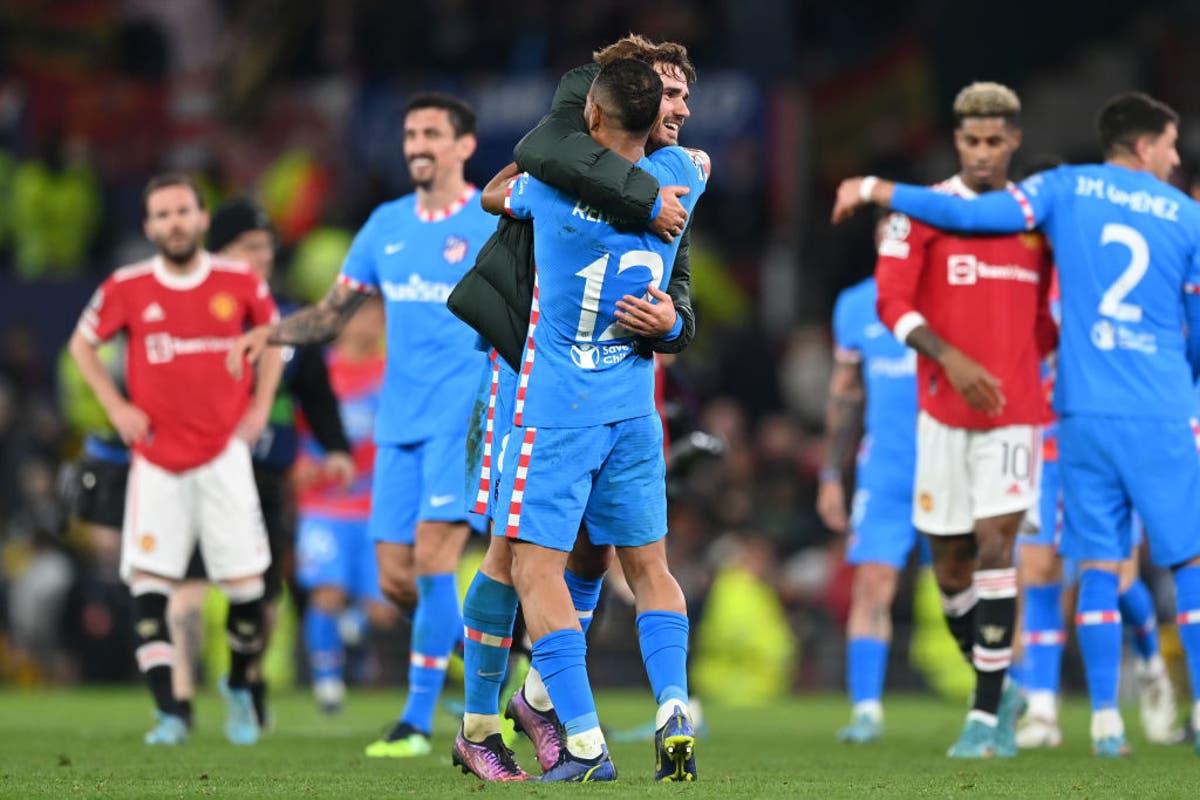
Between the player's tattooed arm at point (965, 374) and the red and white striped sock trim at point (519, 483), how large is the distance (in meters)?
2.52

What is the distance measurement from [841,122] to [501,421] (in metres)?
14.3

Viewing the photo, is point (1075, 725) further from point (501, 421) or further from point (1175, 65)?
point (1175, 65)

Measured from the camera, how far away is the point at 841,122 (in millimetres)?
20891

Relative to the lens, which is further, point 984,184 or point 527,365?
point 984,184

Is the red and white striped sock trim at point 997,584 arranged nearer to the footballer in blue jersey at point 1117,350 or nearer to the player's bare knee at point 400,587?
the footballer in blue jersey at point 1117,350

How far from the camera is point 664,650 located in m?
6.86

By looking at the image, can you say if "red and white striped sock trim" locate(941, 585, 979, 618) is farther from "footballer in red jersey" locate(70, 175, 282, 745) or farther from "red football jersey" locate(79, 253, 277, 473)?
"red football jersey" locate(79, 253, 277, 473)

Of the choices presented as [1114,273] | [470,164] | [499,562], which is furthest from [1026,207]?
[470,164]

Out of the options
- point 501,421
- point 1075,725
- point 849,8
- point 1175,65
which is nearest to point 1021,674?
point 1075,725

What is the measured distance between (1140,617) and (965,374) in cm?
252

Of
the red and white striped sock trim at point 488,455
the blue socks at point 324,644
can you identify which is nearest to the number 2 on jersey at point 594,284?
the red and white striped sock trim at point 488,455

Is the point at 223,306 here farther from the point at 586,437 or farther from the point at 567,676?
the point at 567,676

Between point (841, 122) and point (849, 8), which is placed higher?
Result: point (849, 8)

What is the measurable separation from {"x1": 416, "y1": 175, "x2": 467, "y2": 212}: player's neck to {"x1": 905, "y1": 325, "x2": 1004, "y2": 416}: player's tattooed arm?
2205mm
